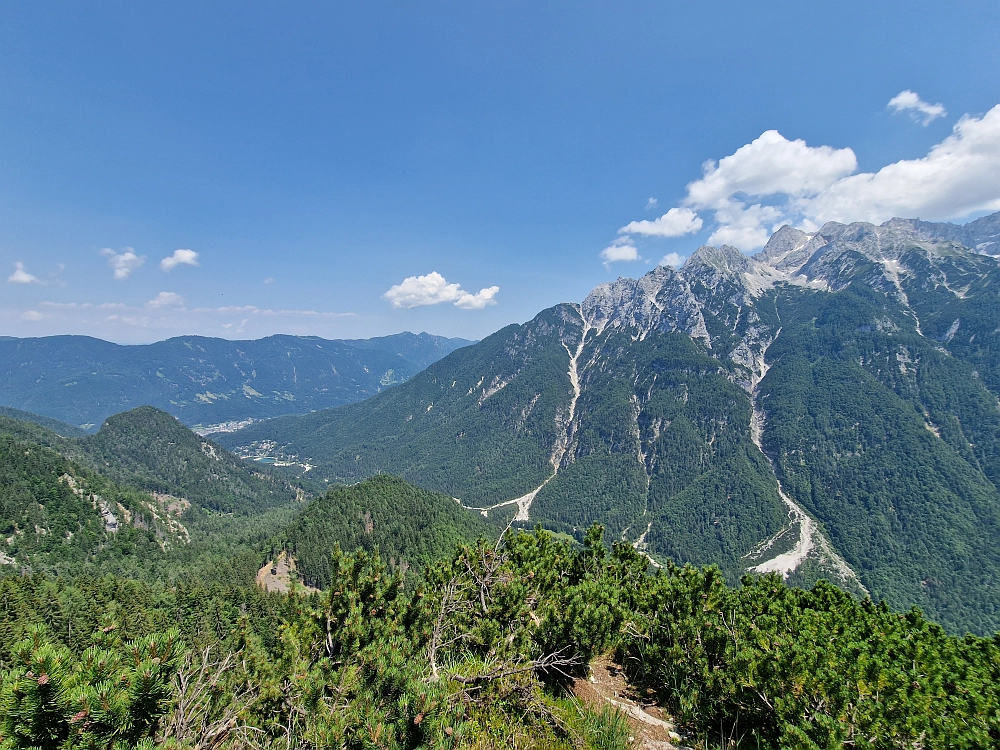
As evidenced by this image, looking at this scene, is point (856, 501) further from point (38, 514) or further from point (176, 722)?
Result: point (38, 514)

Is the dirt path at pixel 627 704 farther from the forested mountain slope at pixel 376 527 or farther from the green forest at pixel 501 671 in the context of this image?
the forested mountain slope at pixel 376 527

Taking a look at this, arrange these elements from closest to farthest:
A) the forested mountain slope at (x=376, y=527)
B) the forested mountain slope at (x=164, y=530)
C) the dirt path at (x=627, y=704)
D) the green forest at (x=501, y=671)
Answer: the green forest at (x=501, y=671)
the dirt path at (x=627, y=704)
the forested mountain slope at (x=164, y=530)
the forested mountain slope at (x=376, y=527)

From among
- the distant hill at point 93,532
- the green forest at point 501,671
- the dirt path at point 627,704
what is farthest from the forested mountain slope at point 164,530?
the green forest at point 501,671

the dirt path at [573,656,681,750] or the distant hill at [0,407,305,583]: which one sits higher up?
the dirt path at [573,656,681,750]

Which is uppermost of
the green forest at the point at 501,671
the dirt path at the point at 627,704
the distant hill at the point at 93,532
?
the green forest at the point at 501,671

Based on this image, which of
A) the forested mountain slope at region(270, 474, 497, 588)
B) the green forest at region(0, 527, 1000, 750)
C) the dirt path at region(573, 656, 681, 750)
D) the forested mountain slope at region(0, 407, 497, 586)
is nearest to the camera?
the green forest at region(0, 527, 1000, 750)

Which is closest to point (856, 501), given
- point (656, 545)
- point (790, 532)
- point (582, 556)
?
point (790, 532)

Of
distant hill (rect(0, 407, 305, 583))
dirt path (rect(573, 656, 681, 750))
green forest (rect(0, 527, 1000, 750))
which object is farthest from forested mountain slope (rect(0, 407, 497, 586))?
green forest (rect(0, 527, 1000, 750))

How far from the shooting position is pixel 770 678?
26.2ft

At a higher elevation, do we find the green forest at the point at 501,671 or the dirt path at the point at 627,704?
the green forest at the point at 501,671

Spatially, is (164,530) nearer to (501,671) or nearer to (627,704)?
(627,704)

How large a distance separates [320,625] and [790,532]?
220 metres

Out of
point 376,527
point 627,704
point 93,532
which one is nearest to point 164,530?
point 93,532

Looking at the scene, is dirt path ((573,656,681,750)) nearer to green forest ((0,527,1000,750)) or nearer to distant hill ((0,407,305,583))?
green forest ((0,527,1000,750))
